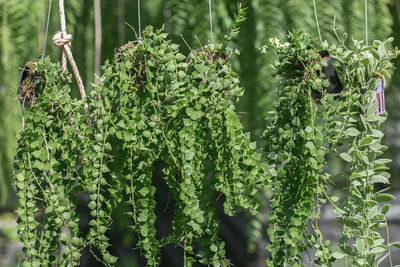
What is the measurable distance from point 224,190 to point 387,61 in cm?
44

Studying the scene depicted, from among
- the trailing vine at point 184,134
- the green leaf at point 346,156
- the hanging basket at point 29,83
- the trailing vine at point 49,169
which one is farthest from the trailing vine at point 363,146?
the hanging basket at point 29,83

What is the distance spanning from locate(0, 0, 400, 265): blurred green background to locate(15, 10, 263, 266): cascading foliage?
27 cm

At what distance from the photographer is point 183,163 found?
94 centimetres

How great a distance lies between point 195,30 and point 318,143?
601mm

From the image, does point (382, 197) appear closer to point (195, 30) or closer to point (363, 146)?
point (363, 146)

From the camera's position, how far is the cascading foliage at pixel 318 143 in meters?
0.91

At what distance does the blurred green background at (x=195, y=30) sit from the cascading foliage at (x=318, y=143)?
252mm

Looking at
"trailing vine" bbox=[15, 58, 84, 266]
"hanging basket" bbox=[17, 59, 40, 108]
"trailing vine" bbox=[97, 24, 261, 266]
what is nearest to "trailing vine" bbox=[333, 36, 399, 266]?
"trailing vine" bbox=[97, 24, 261, 266]

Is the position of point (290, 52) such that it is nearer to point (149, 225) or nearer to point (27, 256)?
point (149, 225)

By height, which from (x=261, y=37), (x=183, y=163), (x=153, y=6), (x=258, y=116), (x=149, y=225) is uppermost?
(x=153, y=6)

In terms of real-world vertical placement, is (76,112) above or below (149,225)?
above

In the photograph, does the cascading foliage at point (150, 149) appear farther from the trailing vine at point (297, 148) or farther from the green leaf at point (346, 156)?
the green leaf at point (346, 156)

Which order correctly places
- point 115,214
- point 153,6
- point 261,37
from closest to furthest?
point 261,37
point 153,6
point 115,214

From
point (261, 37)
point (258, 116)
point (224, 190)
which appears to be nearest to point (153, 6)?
point (261, 37)
